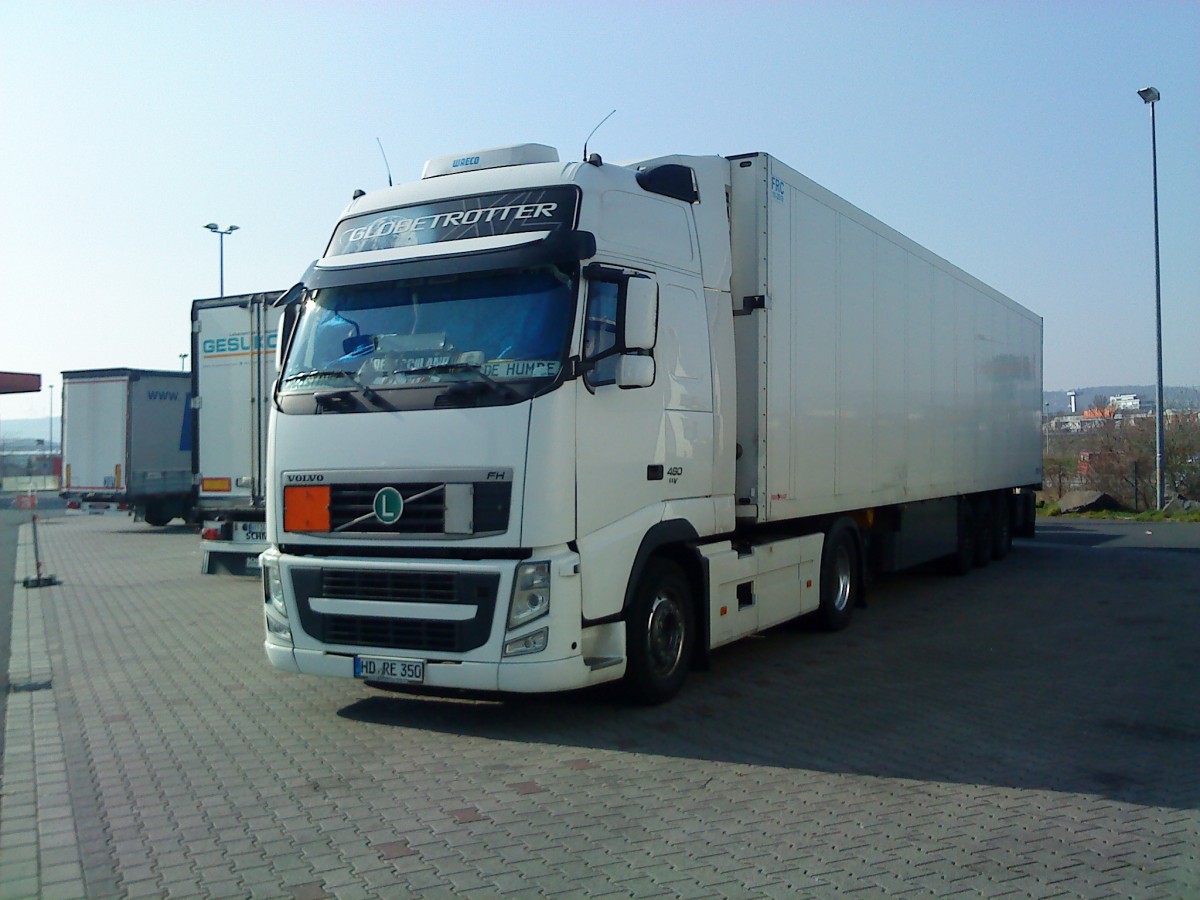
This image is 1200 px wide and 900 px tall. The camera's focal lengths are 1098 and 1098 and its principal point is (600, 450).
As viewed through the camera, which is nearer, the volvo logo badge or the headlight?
the headlight

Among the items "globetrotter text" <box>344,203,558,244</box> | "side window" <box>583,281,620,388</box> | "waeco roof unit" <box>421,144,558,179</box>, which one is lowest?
"side window" <box>583,281,620,388</box>

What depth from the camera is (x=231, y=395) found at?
47.5ft

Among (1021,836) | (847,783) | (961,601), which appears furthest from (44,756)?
A: (961,601)

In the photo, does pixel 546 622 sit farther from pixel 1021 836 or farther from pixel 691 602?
pixel 1021 836

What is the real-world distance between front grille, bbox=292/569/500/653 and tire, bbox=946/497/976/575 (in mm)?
10695

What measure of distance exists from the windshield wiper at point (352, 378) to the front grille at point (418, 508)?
530 mm

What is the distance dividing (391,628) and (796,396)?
13.7 feet

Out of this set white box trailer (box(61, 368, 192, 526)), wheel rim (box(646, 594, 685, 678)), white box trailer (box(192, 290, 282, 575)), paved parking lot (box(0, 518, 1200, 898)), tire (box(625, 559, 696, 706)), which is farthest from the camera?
white box trailer (box(61, 368, 192, 526))

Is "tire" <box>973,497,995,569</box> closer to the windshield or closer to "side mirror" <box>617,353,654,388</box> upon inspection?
"side mirror" <box>617,353,654,388</box>

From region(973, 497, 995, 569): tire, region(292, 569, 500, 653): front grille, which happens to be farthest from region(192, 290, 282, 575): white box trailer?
region(973, 497, 995, 569): tire

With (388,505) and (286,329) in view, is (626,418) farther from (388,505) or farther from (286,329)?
(286,329)

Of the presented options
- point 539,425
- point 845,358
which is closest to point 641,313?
point 539,425

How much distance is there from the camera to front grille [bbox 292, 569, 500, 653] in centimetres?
664

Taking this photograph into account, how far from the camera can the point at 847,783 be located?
5961 mm
